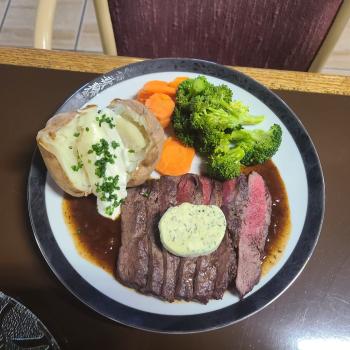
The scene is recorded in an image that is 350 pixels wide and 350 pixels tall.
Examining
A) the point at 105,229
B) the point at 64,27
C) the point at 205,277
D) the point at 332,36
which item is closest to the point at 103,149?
the point at 105,229

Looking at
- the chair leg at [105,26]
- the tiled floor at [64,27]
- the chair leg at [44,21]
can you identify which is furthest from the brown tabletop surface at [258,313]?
the tiled floor at [64,27]

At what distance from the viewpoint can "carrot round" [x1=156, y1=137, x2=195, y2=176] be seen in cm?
170

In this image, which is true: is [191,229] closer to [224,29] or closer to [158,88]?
[158,88]

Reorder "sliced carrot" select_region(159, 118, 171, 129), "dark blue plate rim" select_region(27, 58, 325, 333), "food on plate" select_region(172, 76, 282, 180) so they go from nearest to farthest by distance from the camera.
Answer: "dark blue plate rim" select_region(27, 58, 325, 333), "food on plate" select_region(172, 76, 282, 180), "sliced carrot" select_region(159, 118, 171, 129)

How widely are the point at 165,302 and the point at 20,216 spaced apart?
657 mm

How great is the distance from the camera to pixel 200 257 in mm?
1500

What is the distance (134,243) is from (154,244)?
0.07 metres

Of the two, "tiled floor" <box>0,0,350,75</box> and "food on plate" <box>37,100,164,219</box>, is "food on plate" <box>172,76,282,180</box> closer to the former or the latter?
"food on plate" <box>37,100,164,219</box>

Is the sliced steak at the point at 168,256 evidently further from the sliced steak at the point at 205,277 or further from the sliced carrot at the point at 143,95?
the sliced carrot at the point at 143,95

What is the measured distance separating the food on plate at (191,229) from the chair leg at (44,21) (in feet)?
3.16

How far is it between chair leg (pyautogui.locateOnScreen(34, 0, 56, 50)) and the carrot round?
724mm

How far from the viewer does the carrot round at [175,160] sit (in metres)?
1.70

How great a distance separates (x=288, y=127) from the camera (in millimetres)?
1712

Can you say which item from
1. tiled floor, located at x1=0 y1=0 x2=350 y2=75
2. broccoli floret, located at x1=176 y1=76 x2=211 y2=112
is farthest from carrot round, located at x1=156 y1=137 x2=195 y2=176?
tiled floor, located at x1=0 y1=0 x2=350 y2=75
